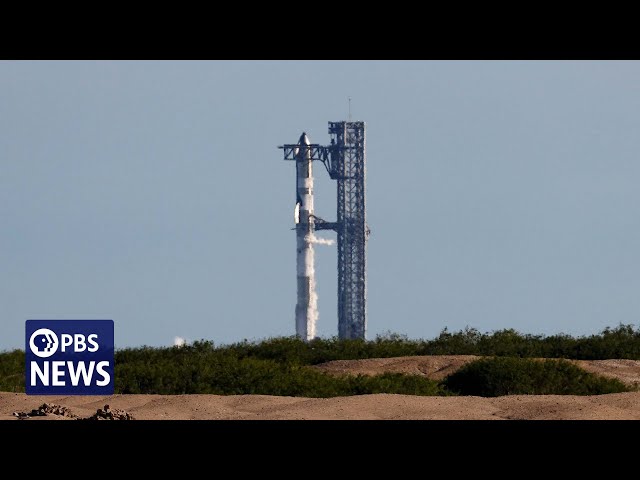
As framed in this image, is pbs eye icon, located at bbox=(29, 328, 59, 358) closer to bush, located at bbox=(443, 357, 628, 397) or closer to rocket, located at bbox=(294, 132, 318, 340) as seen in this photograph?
bush, located at bbox=(443, 357, 628, 397)

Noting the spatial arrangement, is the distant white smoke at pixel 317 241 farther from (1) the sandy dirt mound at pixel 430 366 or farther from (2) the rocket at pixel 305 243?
(1) the sandy dirt mound at pixel 430 366

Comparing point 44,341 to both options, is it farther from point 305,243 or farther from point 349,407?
point 305,243

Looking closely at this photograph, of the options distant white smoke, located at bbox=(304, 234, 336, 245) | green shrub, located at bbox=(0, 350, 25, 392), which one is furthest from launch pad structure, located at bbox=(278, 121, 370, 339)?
green shrub, located at bbox=(0, 350, 25, 392)

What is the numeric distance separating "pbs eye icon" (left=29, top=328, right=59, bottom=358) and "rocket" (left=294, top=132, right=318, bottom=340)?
6901cm

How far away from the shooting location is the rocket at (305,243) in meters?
87.3

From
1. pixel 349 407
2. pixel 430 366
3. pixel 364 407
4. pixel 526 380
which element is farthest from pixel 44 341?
pixel 430 366

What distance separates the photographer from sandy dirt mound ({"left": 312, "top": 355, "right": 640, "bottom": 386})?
86.4 ft

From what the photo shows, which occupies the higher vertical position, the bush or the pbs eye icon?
the pbs eye icon

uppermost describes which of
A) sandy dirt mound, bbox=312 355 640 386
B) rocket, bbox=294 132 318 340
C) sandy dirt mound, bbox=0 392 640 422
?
rocket, bbox=294 132 318 340
